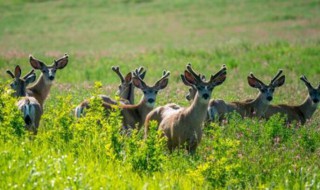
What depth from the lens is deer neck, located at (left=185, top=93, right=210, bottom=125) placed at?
1235 cm

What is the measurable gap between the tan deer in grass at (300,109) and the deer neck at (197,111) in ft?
14.0

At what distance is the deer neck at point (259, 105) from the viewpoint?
1625 cm

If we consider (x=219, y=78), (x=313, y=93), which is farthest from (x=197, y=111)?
(x=313, y=93)

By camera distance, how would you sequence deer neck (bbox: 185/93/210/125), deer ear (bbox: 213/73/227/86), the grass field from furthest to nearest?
1. deer ear (bbox: 213/73/227/86)
2. deer neck (bbox: 185/93/210/125)
3. the grass field

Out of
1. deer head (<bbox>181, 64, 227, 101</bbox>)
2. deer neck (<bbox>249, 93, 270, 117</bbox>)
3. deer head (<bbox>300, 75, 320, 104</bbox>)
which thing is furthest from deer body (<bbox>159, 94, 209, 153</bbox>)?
deer head (<bbox>300, 75, 320, 104</bbox>)

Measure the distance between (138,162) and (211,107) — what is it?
209 inches

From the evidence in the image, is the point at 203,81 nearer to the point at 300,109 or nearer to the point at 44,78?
the point at 300,109

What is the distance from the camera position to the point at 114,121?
36.0ft

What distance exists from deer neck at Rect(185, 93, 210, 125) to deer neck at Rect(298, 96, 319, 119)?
5.26 metres

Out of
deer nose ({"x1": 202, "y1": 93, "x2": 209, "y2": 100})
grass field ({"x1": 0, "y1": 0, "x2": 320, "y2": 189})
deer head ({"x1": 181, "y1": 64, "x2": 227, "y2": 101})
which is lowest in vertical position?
grass field ({"x1": 0, "y1": 0, "x2": 320, "y2": 189})

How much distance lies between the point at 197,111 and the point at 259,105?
4.24m

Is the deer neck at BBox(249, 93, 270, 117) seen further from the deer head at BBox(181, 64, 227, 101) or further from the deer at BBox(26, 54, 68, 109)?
the deer at BBox(26, 54, 68, 109)

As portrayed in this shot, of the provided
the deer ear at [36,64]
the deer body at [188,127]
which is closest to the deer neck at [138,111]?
the deer body at [188,127]

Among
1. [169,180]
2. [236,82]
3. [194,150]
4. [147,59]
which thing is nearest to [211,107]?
[194,150]
